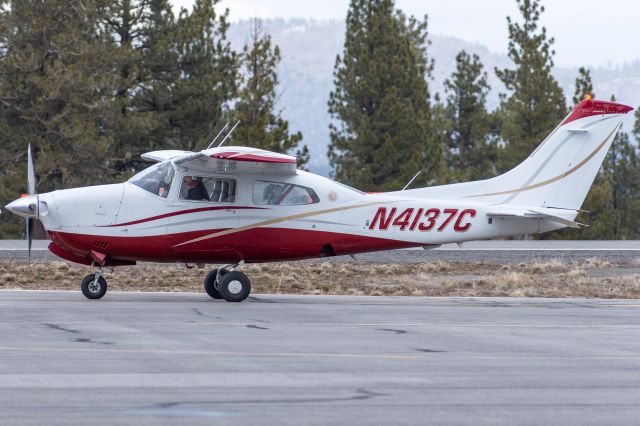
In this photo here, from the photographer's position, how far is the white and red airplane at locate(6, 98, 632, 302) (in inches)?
708

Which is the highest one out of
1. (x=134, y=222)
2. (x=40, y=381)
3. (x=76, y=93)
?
(x=76, y=93)

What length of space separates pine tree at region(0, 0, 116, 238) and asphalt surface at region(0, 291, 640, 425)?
2566cm

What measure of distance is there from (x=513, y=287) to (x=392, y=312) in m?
7.14

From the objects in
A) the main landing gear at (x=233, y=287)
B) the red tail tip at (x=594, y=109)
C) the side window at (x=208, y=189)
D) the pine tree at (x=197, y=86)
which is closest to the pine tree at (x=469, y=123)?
the pine tree at (x=197, y=86)

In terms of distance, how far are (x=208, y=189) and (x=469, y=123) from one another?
45.2 m

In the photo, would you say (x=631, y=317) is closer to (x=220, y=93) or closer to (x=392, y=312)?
(x=392, y=312)

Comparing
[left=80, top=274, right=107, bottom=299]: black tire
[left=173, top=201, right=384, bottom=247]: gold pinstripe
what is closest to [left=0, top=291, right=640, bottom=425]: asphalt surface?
[left=80, top=274, right=107, bottom=299]: black tire

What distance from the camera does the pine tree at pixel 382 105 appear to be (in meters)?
46.7

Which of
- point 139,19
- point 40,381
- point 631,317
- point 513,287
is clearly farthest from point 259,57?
point 40,381

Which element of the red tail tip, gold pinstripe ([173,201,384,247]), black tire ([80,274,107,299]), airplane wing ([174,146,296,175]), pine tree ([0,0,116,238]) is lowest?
black tire ([80,274,107,299])

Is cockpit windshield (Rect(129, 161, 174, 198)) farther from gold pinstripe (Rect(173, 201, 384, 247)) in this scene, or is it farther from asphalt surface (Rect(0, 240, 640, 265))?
asphalt surface (Rect(0, 240, 640, 265))

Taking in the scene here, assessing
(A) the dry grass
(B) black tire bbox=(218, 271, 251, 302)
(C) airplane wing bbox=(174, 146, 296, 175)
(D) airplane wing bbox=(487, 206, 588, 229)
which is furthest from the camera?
(A) the dry grass

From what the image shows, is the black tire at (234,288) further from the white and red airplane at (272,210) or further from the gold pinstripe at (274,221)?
the gold pinstripe at (274,221)

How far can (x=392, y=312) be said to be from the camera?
16953mm
